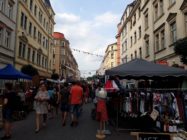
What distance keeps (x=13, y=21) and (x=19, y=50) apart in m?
3.88

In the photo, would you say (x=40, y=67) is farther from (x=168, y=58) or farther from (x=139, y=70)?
(x=139, y=70)

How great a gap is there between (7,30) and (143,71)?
1750 centimetres

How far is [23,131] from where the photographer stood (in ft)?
33.0

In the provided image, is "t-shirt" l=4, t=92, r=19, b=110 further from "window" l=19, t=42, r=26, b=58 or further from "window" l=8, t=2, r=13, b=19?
"window" l=19, t=42, r=26, b=58

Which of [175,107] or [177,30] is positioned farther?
[177,30]

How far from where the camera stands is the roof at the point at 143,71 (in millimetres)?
10797

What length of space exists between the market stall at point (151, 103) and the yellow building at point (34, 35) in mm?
19050

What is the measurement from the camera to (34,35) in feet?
118

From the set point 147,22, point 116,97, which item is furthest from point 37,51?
point 116,97

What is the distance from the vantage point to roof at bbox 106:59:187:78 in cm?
1080

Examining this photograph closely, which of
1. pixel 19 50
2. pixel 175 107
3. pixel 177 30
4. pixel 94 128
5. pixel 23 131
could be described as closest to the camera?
pixel 175 107

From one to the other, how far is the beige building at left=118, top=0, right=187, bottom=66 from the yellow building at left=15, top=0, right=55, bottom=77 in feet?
43.5

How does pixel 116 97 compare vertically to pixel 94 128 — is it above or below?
above

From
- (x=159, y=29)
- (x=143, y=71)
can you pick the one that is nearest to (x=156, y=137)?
(x=143, y=71)
